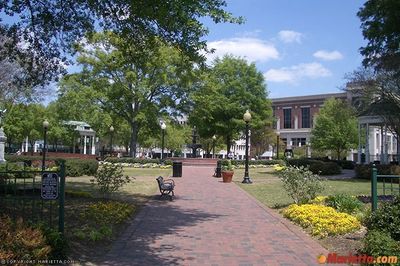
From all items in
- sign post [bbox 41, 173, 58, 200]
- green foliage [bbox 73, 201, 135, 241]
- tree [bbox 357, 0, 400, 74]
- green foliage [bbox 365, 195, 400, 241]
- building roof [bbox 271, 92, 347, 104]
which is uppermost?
building roof [bbox 271, 92, 347, 104]

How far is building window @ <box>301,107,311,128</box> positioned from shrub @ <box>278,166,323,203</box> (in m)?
90.7

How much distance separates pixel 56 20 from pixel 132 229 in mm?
6566

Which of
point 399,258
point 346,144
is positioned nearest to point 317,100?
point 346,144

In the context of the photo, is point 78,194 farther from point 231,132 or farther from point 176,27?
point 231,132

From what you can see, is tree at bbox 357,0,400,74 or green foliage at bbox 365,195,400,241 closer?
green foliage at bbox 365,195,400,241

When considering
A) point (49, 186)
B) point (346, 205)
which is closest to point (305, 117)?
point (346, 205)

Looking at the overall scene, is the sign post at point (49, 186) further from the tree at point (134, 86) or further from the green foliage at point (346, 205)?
the tree at point (134, 86)

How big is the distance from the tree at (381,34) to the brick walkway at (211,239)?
14.9m

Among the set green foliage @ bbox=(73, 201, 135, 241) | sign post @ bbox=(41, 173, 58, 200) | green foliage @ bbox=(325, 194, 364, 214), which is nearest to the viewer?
sign post @ bbox=(41, 173, 58, 200)

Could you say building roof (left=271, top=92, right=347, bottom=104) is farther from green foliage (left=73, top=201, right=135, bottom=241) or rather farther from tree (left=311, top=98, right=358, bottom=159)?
green foliage (left=73, top=201, right=135, bottom=241)

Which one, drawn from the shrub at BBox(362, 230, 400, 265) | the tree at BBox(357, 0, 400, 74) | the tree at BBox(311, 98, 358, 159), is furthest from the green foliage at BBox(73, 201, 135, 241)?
the tree at BBox(311, 98, 358, 159)

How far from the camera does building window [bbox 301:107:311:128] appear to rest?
4028 inches

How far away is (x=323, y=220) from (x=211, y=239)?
2536mm

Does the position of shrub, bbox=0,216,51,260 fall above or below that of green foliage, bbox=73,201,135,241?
above
